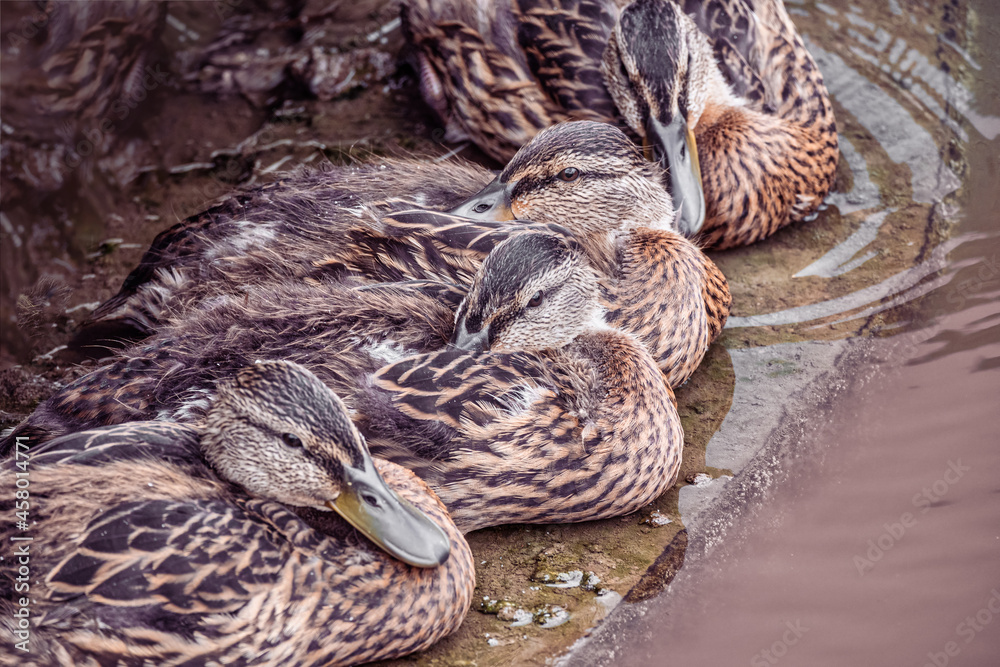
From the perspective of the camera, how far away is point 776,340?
3.99m

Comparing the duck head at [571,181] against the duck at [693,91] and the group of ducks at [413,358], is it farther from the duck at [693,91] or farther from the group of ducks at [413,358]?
the duck at [693,91]

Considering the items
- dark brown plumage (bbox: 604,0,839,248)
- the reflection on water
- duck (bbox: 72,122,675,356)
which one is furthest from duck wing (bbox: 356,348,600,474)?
dark brown plumage (bbox: 604,0,839,248)

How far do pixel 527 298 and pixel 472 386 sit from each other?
377mm

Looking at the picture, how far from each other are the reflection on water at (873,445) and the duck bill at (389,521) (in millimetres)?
586

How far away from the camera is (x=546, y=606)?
301 cm

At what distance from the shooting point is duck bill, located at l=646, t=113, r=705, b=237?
403 centimetres

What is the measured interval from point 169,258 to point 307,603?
1831mm

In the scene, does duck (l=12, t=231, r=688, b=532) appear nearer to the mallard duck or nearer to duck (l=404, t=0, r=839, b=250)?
the mallard duck

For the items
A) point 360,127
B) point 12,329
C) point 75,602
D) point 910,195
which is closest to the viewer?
point 75,602

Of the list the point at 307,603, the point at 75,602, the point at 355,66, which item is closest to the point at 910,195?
the point at 355,66

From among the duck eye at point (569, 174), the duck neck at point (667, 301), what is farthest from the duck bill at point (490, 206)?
the duck neck at point (667, 301)

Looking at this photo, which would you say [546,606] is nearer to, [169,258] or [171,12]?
[169,258]

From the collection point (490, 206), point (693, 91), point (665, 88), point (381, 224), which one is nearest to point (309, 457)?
point (381, 224)

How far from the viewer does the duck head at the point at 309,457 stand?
2.73 m
